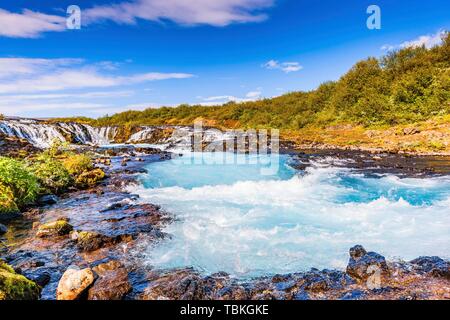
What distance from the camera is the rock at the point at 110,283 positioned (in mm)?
5941

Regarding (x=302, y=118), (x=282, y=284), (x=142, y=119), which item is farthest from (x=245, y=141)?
(x=142, y=119)

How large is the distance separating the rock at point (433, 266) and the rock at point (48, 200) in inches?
478

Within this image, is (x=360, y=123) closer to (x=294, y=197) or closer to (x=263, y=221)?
(x=294, y=197)

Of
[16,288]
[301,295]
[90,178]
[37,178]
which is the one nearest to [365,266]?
[301,295]

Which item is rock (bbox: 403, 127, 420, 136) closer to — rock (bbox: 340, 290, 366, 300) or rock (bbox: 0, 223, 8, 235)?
rock (bbox: 340, 290, 366, 300)

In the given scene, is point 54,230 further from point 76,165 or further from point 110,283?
point 76,165

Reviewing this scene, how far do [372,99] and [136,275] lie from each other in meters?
36.3

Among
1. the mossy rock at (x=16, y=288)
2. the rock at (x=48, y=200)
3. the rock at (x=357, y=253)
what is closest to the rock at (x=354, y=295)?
the rock at (x=357, y=253)

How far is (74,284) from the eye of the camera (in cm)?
595

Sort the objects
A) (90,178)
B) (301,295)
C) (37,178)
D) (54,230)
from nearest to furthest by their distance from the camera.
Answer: (301,295) → (54,230) → (37,178) → (90,178)

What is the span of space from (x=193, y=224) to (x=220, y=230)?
967 millimetres

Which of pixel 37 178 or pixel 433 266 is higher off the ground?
pixel 37 178

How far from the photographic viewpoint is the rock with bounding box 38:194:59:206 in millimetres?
12614

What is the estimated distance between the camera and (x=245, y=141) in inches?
1407
